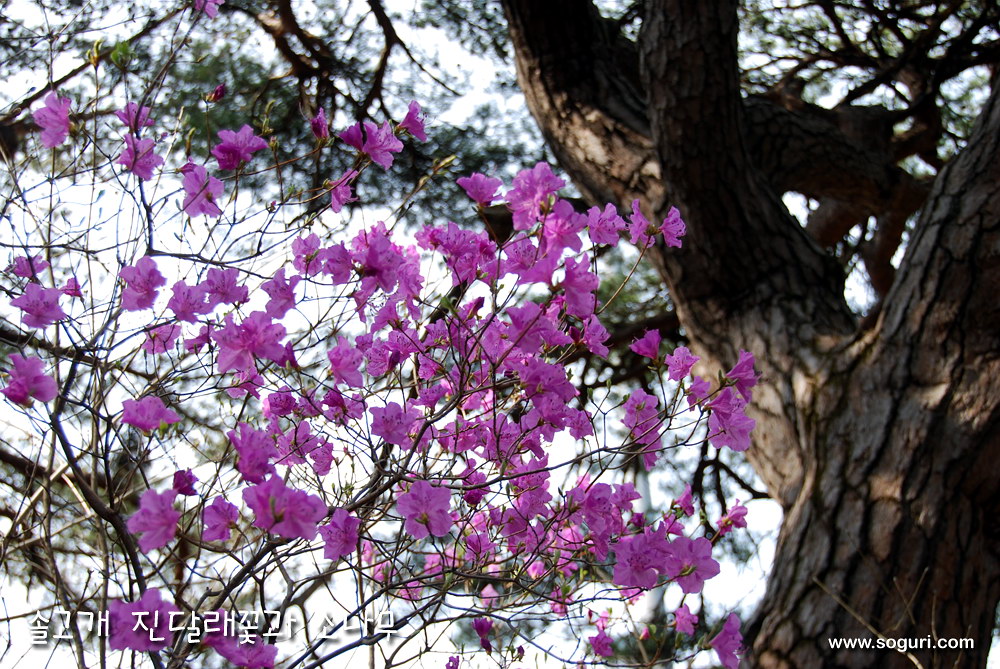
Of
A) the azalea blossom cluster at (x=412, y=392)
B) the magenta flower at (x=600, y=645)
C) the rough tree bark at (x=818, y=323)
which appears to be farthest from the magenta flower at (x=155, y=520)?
the rough tree bark at (x=818, y=323)

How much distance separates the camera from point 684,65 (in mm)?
2355

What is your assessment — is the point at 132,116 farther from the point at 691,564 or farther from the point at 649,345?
the point at 691,564

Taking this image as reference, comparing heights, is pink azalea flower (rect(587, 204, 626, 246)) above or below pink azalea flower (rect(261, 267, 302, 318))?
above

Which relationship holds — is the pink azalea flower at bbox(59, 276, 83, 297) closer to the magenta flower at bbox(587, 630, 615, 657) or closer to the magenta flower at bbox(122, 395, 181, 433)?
the magenta flower at bbox(122, 395, 181, 433)

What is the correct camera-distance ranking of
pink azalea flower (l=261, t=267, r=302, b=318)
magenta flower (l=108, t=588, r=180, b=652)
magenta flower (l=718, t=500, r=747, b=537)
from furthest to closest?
1. magenta flower (l=718, t=500, r=747, b=537)
2. pink azalea flower (l=261, t=267, r=302, b=318)
3. magenta flower (l=108, t=588, r=180, b=652)

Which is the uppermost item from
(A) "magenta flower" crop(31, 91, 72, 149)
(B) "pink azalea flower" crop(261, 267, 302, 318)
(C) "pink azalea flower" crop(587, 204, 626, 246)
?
(A) "magenta flower" crop(31, 91, 72, 149)

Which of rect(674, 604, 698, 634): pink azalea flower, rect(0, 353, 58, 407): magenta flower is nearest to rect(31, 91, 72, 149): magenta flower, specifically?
rect(0, 353, 58, 407): magenta flower

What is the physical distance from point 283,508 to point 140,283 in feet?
1.66

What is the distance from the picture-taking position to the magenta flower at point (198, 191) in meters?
1.41

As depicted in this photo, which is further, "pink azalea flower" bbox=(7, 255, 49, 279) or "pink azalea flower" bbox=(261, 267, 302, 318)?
"pink azalea flower" bbox=(7, 255, 49, 279)

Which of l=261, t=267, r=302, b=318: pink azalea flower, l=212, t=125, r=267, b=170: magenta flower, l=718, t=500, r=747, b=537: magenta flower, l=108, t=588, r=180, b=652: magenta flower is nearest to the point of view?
l=108, t=588, r=180, b=652: magenta flower

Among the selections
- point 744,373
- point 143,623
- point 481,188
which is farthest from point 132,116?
point 744,373

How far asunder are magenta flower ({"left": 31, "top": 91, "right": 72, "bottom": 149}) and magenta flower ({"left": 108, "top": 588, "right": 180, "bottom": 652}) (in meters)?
0.85

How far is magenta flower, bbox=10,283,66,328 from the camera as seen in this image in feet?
4.01
